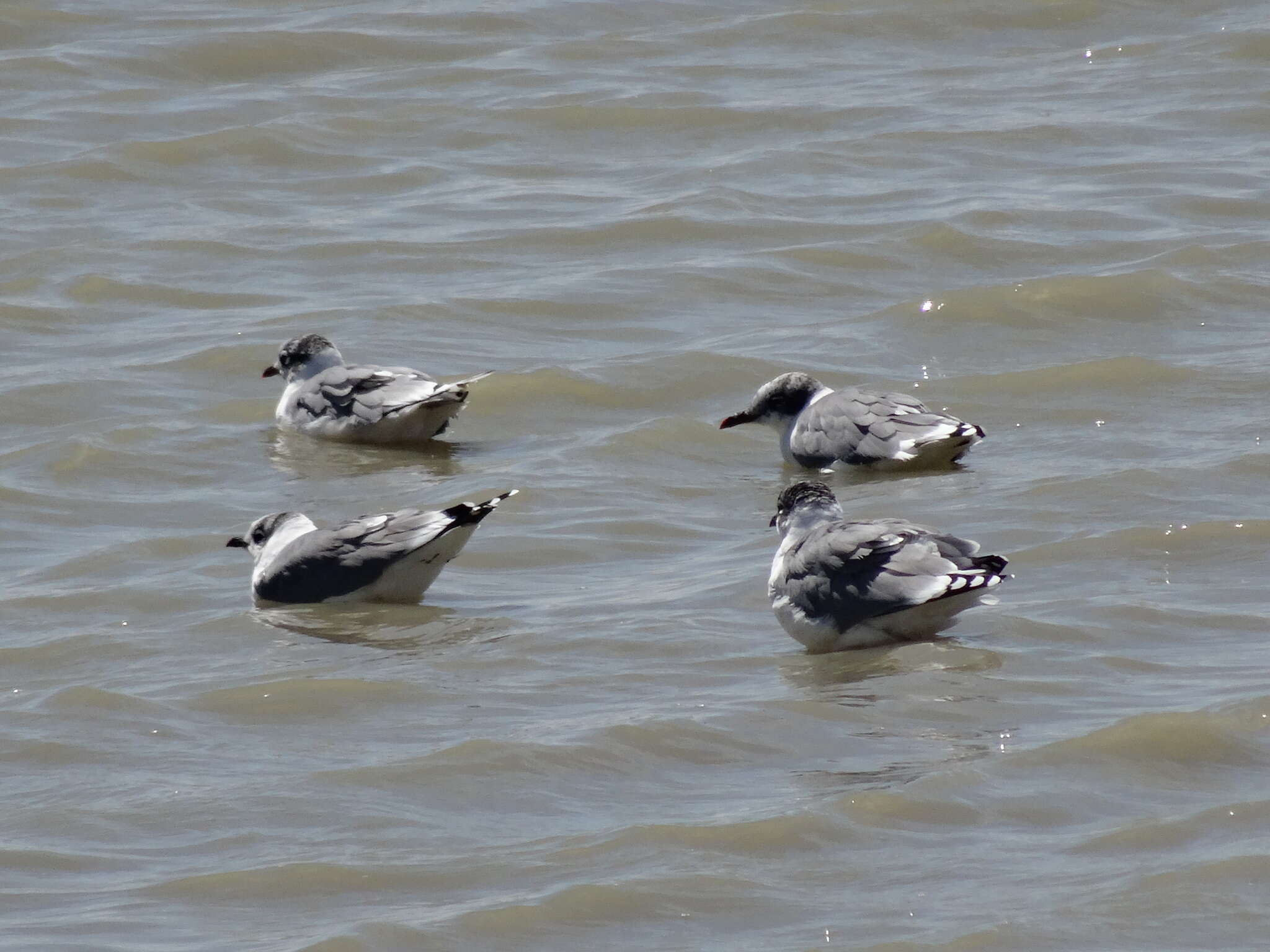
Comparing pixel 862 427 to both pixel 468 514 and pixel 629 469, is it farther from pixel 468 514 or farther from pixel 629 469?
pixel 468 514

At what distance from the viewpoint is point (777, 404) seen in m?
10.8

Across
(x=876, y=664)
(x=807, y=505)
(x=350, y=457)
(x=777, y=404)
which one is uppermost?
(x=807, y=505)

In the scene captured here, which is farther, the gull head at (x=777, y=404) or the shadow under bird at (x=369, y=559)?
the gull head at (x=777, y=404)

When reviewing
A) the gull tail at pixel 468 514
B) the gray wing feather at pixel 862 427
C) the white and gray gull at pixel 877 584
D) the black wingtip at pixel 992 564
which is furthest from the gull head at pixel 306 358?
the black wingtip at pixel 992 564

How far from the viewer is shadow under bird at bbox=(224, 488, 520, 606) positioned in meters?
8.49

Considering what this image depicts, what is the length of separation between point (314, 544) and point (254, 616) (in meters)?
0.36

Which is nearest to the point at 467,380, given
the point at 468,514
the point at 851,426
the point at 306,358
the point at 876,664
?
the point at 306,358

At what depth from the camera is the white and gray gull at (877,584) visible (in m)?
7.50

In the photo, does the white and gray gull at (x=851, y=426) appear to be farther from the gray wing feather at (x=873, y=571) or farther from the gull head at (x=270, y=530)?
the gull head at (x=270, y=530)

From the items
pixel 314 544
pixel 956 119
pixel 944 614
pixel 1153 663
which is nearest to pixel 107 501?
pixel 314 544

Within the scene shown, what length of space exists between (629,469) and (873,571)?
2.85 metres

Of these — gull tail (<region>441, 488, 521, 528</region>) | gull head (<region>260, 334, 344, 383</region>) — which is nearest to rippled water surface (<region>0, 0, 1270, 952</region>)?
gull head (<region>260, 334, 344, 383</region>)

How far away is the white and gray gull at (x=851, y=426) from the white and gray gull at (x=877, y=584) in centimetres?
227

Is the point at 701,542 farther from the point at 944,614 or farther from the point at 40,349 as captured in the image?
the point at 40,349
